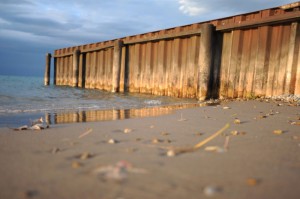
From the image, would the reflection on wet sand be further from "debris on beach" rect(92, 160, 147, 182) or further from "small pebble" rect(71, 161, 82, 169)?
"debris on beach" rect(92, 160, 147, 182)

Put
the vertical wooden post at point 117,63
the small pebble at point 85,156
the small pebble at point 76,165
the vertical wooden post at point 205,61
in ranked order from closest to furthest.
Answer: the small pebble at point 76,165
the small pebble at point 85,156
the vertical wooden post at point 205,61
the vertical wooden post at point 117,63

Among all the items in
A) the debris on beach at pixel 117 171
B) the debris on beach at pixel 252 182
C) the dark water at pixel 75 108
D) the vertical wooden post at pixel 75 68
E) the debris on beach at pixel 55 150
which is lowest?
the dark water at pixel 75 108

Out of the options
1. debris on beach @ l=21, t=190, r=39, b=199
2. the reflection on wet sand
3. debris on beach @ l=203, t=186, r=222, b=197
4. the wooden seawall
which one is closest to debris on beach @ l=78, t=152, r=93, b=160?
debris on beach @ l=21, t=190, r=39, b=199

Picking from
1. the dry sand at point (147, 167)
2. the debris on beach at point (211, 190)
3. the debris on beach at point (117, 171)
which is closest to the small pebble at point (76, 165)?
the dry sand at point (147, 167)

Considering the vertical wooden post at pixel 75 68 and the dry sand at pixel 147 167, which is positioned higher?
the vertical wooden post at pixel 75 68

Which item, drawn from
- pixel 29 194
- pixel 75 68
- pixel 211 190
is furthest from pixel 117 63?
pixel 211 190

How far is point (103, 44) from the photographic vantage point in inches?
554

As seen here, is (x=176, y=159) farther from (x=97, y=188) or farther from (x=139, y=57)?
(x=139, y=57)

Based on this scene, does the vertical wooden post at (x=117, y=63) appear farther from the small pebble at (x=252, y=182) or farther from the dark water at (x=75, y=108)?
the small pebble at (x=252, y=182)

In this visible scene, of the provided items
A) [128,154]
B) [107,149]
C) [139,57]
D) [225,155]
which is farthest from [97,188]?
[139,57]

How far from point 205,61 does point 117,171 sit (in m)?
6.84

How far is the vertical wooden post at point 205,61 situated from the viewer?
779 centimetres

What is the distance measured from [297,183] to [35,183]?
140 cm

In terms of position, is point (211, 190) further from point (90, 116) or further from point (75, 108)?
point (75, 108)
